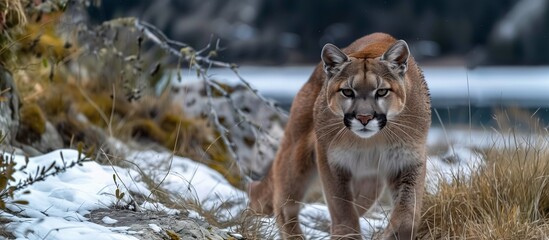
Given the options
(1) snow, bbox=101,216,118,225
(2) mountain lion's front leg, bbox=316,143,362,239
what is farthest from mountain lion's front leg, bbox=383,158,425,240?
(1) snow, bbox=101,216,118,225

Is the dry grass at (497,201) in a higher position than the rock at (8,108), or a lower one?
lower

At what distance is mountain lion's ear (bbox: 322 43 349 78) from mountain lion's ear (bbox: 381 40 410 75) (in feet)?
0.69

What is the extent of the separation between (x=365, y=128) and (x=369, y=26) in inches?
1114

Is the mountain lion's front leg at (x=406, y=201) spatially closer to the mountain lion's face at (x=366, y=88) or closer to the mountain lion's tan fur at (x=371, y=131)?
the mountain lion's tan fur at (x=371, y=131)

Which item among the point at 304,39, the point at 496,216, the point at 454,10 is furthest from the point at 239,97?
the point at 454,10

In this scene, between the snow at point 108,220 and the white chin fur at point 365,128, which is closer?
the snow at point 108,220

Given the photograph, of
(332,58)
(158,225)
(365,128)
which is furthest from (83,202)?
(332,58)

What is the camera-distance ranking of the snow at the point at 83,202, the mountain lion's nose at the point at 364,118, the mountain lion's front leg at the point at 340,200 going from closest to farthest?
the snow at the point at 83,202, the mountain lion's nose at the point at 364,118, the mountain lion's front leg at the point at 340,200

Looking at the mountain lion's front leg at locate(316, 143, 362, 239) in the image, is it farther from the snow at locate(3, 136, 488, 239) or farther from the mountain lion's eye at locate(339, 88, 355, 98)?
the mountain lion's eye at locate(339, 88, 355, 98)

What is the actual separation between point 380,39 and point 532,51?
88.3 feet

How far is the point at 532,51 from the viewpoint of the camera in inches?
1204

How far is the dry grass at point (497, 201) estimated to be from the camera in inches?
172

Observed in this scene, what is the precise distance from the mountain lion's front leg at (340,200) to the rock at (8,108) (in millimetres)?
1854

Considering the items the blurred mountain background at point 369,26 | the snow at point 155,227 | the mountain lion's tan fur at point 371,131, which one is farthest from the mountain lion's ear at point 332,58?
the blurred mountain background at point 369,26
